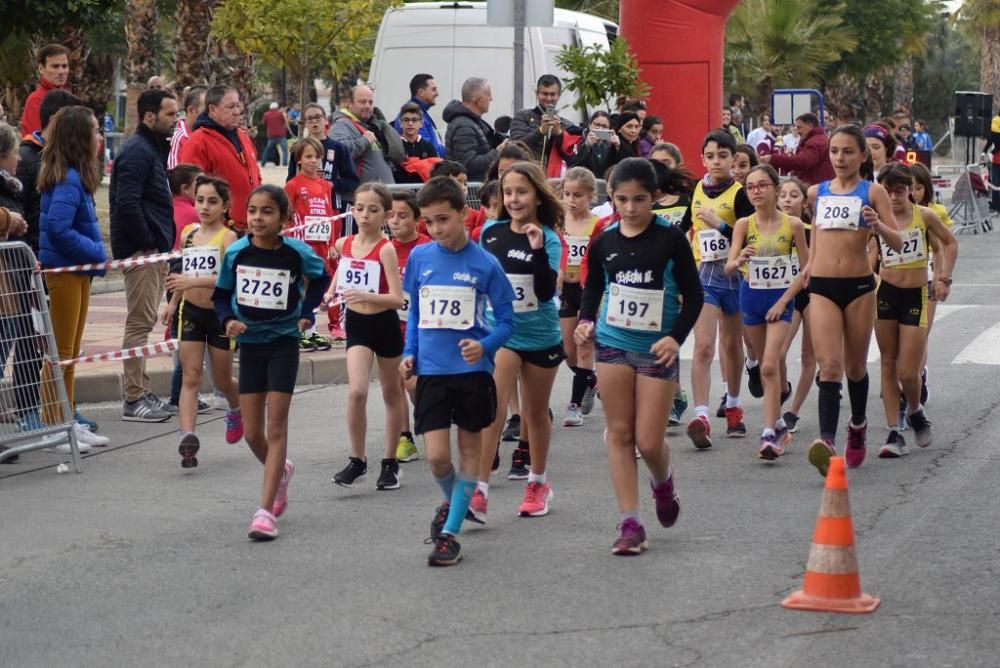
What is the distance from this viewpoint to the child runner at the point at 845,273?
9375 millimetres

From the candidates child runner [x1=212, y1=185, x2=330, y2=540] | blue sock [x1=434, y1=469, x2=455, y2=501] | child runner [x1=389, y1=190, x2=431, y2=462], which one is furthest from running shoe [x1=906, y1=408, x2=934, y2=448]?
child runner [x1=212, y1=185, x2=330, y2=540]

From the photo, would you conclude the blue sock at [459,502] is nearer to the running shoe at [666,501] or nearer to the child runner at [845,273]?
the running shoe at [666,501]

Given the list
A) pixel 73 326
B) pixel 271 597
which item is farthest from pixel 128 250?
pixel 271 597

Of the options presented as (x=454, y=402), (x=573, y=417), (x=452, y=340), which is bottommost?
(x=573, y=417)

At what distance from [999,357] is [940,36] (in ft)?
263

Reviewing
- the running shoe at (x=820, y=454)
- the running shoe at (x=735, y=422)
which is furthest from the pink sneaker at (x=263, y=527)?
the running shoe at (x=735, y=422)

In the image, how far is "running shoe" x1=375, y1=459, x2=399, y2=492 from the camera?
9000 millimetres

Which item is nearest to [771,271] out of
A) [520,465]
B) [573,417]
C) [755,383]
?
[755,383]

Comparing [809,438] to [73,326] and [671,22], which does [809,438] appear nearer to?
[73,326]

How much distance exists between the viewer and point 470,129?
15102 mm

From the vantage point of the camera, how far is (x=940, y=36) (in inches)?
3538

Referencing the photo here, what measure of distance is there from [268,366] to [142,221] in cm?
340

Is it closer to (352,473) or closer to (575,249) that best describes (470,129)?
(575,249)

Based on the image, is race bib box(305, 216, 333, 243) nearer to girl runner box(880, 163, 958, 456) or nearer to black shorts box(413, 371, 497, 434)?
girl runner box(880, 163, 958, 456)
